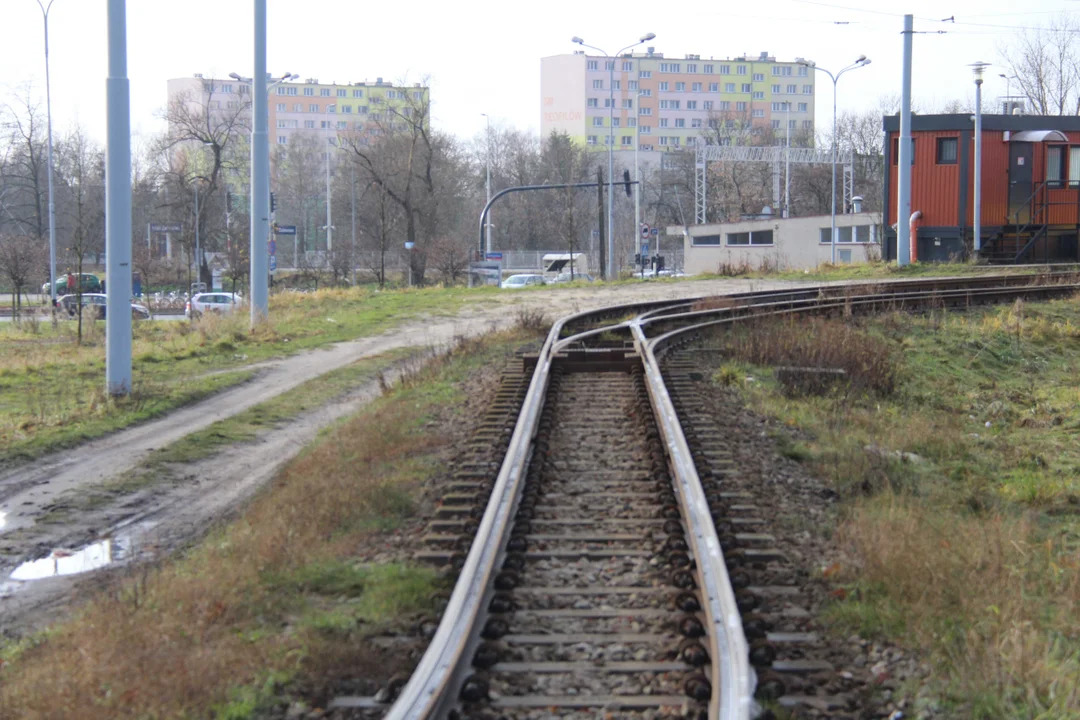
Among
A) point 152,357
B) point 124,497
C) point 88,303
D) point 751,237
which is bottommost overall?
point 124,497

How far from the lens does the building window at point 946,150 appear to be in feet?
128

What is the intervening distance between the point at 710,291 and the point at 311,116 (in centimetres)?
11619

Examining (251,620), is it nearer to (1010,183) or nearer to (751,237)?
(1010,183)

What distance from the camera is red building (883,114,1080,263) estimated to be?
1501 inches

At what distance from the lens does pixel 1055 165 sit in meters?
38.3

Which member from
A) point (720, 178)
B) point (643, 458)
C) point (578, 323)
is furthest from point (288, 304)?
point (720, 178)

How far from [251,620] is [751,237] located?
55.7 meters

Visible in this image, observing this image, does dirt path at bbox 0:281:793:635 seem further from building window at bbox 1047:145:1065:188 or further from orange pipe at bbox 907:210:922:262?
building window at bbox 1047:145:1065:188

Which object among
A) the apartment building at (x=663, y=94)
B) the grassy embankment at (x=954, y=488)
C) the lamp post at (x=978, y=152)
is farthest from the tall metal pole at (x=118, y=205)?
the apartment building at (x=663, y=94)

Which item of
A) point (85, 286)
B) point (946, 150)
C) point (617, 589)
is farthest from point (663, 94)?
point (617, 589)

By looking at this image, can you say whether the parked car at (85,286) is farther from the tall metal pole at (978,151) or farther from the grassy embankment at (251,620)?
the grassy embankment at (251,620)

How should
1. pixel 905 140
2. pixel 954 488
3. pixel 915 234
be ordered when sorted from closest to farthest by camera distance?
1. pixel 954 488
2. pixel 905 140
3. pixel 915 234

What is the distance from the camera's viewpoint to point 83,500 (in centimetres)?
928

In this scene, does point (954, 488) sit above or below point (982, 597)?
below
